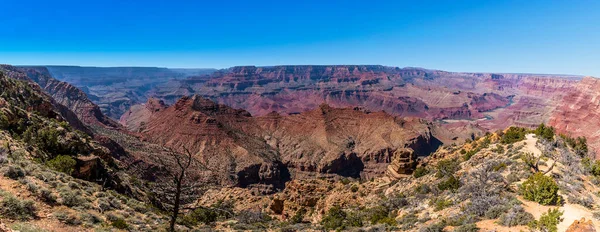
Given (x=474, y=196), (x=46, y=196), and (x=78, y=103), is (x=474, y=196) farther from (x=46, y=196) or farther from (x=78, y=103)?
(x=78, y=103)

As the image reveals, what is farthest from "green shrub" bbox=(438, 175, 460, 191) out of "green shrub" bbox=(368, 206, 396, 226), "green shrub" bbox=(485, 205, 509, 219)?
"green shrub" bbox=(485, 205, 509, 219)

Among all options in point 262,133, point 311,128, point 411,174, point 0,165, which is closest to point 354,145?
point 311,128

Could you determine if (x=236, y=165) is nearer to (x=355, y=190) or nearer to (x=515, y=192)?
(x=355, y=190)

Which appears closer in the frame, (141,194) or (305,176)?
(141,194)

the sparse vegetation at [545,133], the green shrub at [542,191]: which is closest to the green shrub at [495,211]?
the green shrub at [542,191]

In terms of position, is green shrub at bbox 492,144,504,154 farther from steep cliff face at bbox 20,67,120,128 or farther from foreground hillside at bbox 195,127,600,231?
steep cliff face at bbox 20,67,120,128

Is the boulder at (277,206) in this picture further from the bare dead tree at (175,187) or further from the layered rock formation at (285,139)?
the layered rock formation at (285,139)

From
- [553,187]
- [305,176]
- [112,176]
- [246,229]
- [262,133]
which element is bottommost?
[305,176]
